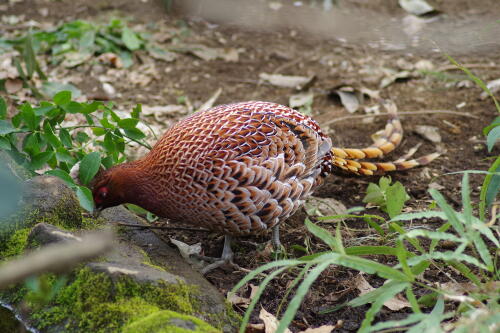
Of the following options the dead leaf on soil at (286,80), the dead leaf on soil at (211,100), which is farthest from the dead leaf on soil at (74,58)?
the dead leaf on soil at (286,80)

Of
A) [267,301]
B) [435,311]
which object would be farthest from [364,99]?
[435,311]

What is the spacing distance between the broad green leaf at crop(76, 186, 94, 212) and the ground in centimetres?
89

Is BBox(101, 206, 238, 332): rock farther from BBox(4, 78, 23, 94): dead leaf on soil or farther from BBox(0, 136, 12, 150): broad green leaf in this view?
BBox(4, 78, 23, 94): dead leaf on soil

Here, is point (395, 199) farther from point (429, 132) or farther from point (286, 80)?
point (286, 80)

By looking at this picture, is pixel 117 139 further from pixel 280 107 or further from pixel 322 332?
pixel 322 332

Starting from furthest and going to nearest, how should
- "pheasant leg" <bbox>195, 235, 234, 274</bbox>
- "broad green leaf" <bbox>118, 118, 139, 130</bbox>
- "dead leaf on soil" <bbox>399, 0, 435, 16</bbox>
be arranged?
"dead leaf on soil" <bbox>399, 0, 435, 16</bbox> < "broad green leaf" <bbox>118, 118, 139, 130</bbox> < "pheasant leg" <bbox>195, 235, 234, 274</bbox>

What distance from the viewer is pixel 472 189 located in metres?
4.56

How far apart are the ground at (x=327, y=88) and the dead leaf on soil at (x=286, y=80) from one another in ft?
0.27

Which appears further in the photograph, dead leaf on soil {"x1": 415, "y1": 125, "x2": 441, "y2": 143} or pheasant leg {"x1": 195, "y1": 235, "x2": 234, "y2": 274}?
dead leaf on soil {"x1": 415, "y1": 125, "x2": 441, "y2": 143}

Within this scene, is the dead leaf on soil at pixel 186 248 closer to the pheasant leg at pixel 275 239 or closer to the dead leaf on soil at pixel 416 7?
the pheasant leg at pixel 275 239

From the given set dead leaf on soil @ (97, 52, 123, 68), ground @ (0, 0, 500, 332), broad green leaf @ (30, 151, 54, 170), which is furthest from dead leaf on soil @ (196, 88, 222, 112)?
broad green leaf @ (30, 151, 54, 170)

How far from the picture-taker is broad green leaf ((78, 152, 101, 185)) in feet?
11.5

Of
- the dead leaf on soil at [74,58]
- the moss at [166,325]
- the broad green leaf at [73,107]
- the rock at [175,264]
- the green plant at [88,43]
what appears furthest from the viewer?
the green plant at [88,43]

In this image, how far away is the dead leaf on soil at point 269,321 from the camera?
298cm
